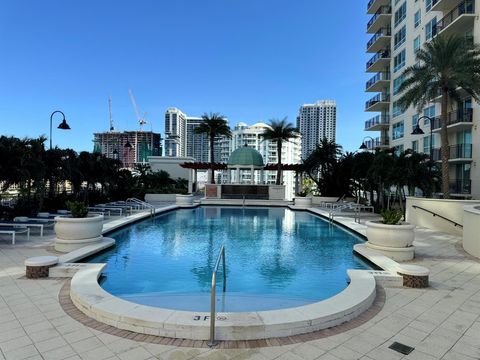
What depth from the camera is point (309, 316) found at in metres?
5.61

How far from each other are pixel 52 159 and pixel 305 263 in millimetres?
14967

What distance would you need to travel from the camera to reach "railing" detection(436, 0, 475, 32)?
27547 mm

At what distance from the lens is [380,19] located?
4438cm

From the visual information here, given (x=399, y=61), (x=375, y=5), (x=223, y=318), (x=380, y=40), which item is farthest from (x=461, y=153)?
(x=223, y=318)

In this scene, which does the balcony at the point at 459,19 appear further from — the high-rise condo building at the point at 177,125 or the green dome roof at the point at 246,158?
the high-rise condo building at the point at 177,125

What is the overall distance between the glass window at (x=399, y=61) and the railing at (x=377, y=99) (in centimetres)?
394

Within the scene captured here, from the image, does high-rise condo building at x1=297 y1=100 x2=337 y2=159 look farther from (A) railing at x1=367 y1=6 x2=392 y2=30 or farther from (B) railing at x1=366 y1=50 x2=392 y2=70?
(A) railing at x1=367 y1=6 x2=392 y2=30

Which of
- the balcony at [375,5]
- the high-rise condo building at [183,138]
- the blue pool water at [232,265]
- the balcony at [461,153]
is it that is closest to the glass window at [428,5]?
the balcony at [375,5]

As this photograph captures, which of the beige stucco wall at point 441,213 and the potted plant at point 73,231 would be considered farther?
the beige stucco wall at point 441,213

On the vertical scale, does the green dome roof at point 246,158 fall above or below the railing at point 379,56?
below

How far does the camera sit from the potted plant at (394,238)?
1054cm

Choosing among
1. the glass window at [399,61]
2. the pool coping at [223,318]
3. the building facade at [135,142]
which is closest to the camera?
the pool coping at [223,318]

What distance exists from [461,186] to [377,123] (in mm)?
18109

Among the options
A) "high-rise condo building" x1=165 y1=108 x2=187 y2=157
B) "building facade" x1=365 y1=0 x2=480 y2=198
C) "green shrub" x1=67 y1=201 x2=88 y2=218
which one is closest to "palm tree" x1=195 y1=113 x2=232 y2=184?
"building facade" x1=365 y1=0 x2=480 y2=198
